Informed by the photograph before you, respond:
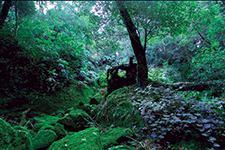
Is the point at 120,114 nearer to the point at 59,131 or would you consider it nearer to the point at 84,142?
the point at 59,131

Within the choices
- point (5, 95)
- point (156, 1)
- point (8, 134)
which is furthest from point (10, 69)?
point (156, 1)

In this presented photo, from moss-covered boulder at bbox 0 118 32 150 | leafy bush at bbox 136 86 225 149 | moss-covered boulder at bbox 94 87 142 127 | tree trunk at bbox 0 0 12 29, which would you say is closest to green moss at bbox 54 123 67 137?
moss-covered boulder at bbox 0 118 32 150

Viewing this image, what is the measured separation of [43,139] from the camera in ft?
6.18

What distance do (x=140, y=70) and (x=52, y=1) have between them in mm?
6661

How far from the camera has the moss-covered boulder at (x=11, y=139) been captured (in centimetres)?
125

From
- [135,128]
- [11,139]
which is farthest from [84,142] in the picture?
[135,128]

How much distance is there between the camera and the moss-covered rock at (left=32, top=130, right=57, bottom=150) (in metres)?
1.81

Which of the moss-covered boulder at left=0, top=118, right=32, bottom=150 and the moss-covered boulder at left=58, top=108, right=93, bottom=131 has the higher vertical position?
the moss-covered boulder at left=0, top=118, right=32, bottom=150

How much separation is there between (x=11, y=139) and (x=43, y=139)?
0.63 m

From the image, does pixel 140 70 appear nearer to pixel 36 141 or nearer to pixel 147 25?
pixel 147 25

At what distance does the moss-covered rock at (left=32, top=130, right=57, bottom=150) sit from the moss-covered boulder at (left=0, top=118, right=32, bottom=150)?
0.43m

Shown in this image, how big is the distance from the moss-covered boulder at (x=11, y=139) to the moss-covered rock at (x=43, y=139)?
0.43m

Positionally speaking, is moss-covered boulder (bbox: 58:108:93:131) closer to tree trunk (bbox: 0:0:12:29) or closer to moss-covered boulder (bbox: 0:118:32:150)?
moss-covered boulder (bbox: 0:118:32:150)

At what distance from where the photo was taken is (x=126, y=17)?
4066 millimetres
